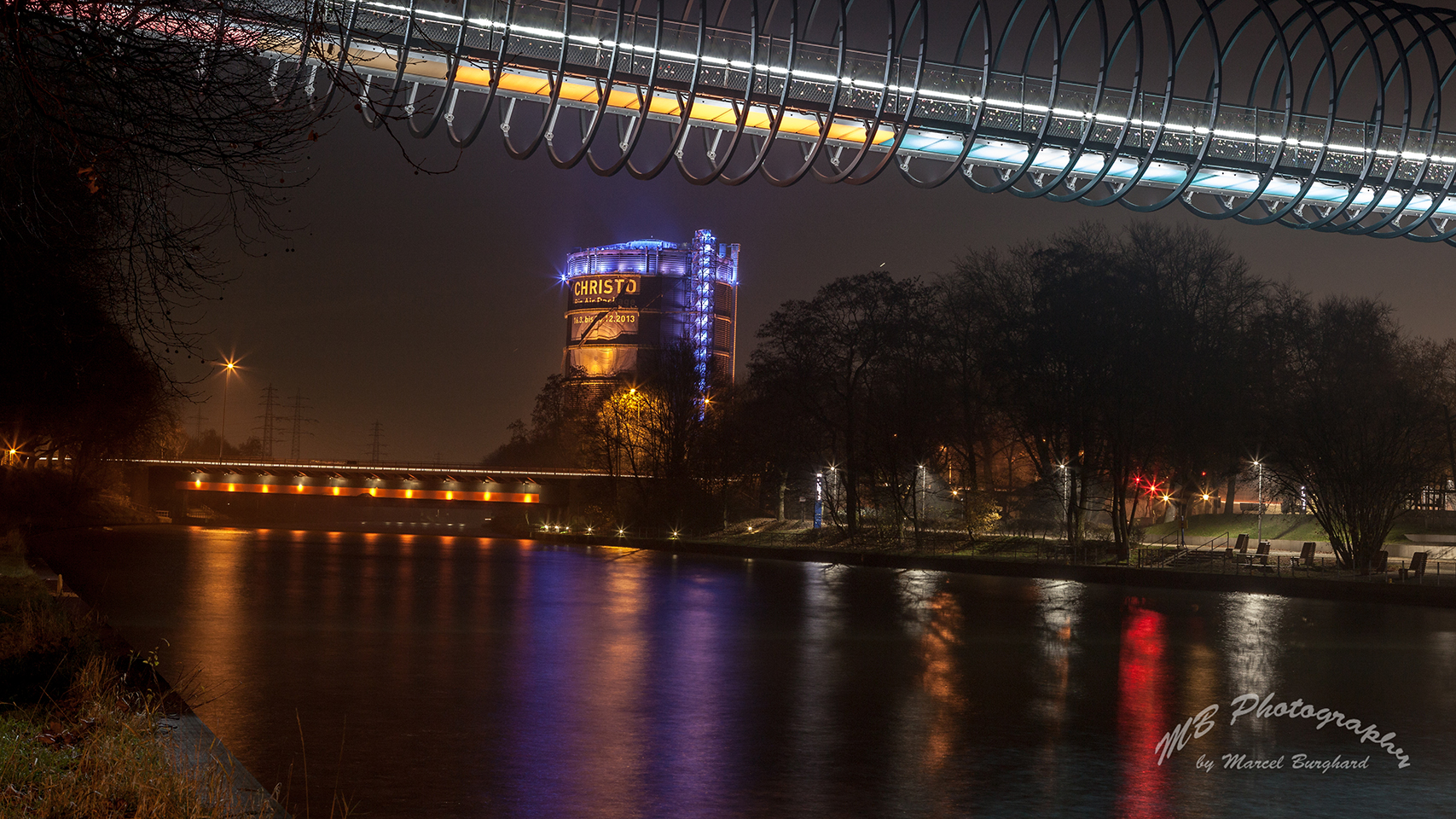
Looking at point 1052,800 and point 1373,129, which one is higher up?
point 1373,129

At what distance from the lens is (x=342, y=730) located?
10.3 meters

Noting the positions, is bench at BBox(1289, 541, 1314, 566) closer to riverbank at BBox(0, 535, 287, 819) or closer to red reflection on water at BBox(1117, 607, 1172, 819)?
red reflection on water at BBox(1117, 607, 1172, 819)

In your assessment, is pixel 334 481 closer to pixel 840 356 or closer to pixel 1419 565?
pixel 840 356

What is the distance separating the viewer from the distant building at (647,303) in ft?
466

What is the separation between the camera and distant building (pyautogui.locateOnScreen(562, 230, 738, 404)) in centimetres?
14200

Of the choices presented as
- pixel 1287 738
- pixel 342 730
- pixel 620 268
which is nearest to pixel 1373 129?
pixel 1287 738

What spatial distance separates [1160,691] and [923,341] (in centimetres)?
3832

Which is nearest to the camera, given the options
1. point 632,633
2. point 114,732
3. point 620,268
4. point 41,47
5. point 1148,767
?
point 41,47

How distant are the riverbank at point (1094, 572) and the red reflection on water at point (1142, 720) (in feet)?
36.7

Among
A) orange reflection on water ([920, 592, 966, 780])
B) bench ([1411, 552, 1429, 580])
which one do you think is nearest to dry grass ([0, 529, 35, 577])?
orange reflection on water ([920, 592, 966, 780])

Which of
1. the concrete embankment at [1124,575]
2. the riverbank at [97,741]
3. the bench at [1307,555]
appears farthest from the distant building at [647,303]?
the riverbank at [97,741]

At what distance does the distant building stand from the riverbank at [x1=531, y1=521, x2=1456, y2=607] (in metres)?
87.1

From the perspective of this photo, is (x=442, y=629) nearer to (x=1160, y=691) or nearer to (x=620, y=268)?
(x=1160, y=691)

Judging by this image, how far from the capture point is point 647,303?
14450cm
